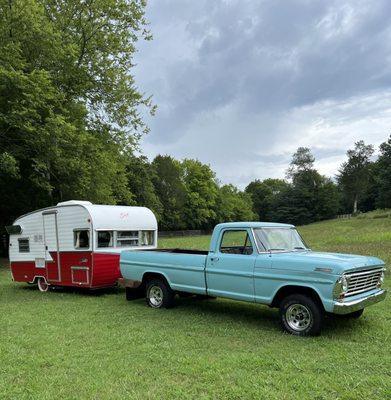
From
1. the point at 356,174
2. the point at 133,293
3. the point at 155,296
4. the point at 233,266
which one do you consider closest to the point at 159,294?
the point at 155,296

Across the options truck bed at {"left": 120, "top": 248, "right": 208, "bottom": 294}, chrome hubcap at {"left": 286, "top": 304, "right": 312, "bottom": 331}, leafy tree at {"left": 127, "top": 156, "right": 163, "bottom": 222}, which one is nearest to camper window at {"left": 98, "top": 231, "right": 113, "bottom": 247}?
truck bed at {"left": 120, "top": 248, "right": 208, "bottom": 294}

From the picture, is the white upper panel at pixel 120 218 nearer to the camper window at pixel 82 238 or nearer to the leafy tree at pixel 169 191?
the camper window at pixel 82 238

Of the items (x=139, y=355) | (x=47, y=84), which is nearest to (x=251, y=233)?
(x=139, y=355)

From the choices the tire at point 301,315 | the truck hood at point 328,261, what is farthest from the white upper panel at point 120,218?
the tire at point 301,315

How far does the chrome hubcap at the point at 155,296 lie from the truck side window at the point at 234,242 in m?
2.27

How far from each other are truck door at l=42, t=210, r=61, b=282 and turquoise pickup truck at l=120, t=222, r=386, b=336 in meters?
4.45

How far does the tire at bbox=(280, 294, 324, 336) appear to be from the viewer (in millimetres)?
7410

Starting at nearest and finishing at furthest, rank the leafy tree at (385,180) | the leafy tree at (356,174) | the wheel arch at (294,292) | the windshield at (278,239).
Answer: the wheel arch at (294,292) < the windshield at (278,239) < the leafy tree at (385,180) < the leafy tree at (356,174)

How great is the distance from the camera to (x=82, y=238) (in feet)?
43.6

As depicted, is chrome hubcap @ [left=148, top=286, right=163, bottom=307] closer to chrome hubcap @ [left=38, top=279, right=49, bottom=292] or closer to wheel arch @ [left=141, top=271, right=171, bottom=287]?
wheel arch @ [left=141, top=271, right=171, bottom=287]

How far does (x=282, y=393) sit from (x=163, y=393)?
57.2 inches

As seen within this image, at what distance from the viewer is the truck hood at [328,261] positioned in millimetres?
7258

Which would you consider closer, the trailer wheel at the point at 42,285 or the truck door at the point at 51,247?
the truck door at the point at 51,247

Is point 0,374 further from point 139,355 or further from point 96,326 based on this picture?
point 96,326
